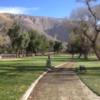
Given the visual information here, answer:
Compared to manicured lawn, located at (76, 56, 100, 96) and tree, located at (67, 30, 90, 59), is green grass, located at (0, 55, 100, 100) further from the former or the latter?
tree, located at (67, 30, 90, 59)

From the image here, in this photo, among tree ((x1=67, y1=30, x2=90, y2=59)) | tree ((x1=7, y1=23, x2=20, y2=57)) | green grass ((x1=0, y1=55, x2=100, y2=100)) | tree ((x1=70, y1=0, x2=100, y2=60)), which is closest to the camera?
green grass ((x1=0, y1=55, x2=100, y2=100))

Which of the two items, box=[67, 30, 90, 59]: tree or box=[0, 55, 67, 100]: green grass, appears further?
box=[67, 30, 90, 59]: tree

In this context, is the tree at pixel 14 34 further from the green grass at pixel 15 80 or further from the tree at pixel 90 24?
the green grass at pixel 15 80

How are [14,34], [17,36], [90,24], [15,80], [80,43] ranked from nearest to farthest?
[15,80] < [90,24] < [80,43] < [14,34] < [17,36]

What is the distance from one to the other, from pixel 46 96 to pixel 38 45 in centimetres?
13475

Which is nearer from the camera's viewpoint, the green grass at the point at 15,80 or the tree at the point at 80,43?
the green grass at the point at 15,80

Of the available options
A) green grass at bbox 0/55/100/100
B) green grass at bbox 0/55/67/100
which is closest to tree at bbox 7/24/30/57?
green grass at bbox 0/55/100/100

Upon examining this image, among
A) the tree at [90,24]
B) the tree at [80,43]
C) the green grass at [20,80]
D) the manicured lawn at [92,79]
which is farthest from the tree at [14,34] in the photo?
the manicured lawn at [92,79]

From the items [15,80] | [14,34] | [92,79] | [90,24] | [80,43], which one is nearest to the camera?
[15,80]

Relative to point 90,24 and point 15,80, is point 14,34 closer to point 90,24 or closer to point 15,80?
point 90,24

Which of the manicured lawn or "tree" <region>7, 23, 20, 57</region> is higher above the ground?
"tree" <region>7, 23, 20, 57</region>

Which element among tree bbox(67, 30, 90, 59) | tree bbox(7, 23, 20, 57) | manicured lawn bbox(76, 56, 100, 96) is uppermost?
tree bbox(7, 23, 20, 57)

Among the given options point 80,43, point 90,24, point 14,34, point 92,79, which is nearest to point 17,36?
point 14,34

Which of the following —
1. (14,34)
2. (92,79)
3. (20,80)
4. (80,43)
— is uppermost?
(14,34)
